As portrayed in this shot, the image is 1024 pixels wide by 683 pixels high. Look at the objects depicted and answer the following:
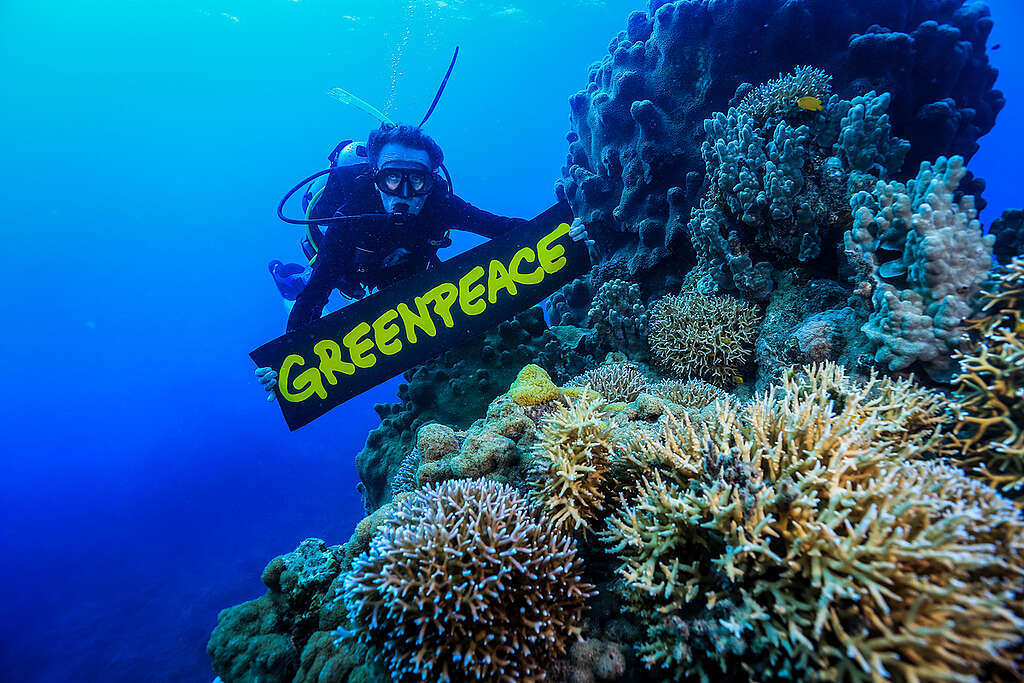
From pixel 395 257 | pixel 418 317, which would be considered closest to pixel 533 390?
pixel 418 317

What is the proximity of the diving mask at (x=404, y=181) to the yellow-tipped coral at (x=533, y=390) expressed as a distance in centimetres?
337

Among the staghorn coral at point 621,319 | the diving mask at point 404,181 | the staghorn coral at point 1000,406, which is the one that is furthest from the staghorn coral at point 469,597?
the diving mask at point 404,181

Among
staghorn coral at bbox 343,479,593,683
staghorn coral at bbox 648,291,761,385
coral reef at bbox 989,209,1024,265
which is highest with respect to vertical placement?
staghorn coral at bbox 648,291,761,385

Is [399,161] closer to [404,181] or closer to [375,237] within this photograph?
[404,181]

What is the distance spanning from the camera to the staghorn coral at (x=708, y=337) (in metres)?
4.17

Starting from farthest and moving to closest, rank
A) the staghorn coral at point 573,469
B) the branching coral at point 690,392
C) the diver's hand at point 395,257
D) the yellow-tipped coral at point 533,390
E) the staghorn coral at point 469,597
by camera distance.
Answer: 1. the diver's hand at point 395,257
2. the branching coral at point 690,392
3. the yellow-tipped coral at point 533,390
4. the staghorn coral at point 573,469
5. the staghorn coral at point 469,597

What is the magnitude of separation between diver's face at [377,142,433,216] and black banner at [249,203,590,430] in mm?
1390

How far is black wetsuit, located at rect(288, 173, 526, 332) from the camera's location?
5281 mm

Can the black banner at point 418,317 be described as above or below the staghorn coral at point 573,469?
above

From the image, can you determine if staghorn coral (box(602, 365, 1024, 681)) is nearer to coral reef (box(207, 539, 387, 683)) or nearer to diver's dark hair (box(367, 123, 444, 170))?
coral reef (box(207, 539, 387, 683))

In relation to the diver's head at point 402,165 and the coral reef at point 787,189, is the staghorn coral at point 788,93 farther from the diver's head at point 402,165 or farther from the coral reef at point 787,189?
the diver's head at point 402,165

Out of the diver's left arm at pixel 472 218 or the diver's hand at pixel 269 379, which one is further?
the diver's left arm at pixel 472 218

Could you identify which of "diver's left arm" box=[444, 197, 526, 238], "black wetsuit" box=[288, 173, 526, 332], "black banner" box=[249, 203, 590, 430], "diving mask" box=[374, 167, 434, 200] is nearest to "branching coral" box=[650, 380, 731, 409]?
"black banner" box=[249, 203, 590, 430]

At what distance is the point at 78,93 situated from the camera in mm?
49469
